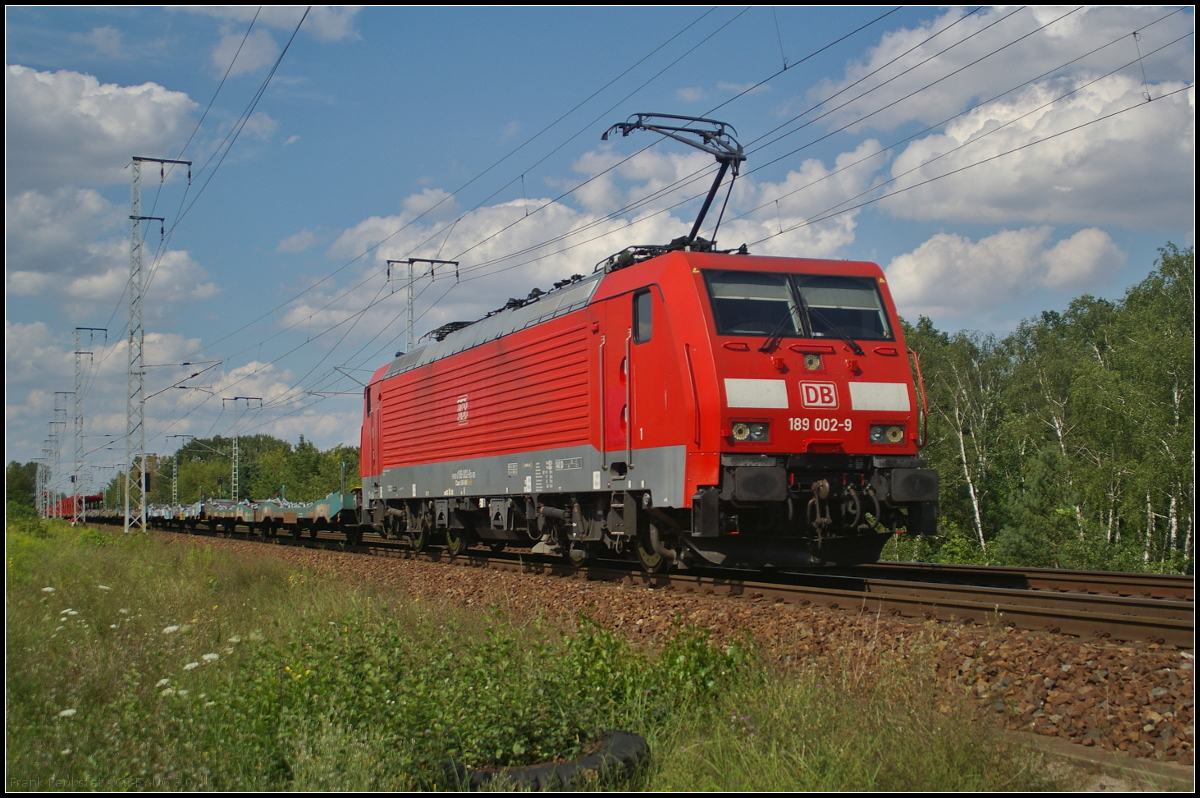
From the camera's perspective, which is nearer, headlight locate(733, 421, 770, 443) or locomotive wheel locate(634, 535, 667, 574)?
headlight locate(733, 421, 770, 443)

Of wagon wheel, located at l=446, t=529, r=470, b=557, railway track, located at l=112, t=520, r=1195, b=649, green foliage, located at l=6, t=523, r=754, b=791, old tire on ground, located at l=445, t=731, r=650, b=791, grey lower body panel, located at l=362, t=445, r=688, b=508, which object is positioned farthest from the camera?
wagon wheel, located at l=446, t=529, r=470, b=557

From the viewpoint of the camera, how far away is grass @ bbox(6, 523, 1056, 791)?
185 inches

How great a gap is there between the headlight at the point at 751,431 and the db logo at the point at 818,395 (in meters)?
0.55

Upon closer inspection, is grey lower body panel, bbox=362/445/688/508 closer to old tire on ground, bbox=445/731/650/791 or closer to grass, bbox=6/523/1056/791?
grass, bbox=6/523/1056/791

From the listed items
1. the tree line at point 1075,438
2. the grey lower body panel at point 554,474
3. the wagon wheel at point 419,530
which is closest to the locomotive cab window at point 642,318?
the grey lower body panel at point 554,474

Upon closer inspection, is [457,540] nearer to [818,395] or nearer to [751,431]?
[751,431]

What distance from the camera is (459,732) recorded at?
5.17m

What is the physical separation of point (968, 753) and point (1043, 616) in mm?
3610

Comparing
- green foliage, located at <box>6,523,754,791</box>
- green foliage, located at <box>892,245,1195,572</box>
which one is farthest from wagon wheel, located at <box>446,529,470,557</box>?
green foliage, located at <box>892,245,1195,572</box>

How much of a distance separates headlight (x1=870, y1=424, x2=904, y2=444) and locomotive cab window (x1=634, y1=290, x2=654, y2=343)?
9.02 ft

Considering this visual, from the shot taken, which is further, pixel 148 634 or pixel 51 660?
pixel 148 634

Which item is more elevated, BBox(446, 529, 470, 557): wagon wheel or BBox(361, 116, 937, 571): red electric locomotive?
BBox(361, 116, 937, 571): red electric locomotive

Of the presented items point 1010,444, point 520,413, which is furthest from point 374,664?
point 1010,444

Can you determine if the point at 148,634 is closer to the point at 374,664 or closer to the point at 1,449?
the point at 1,449
